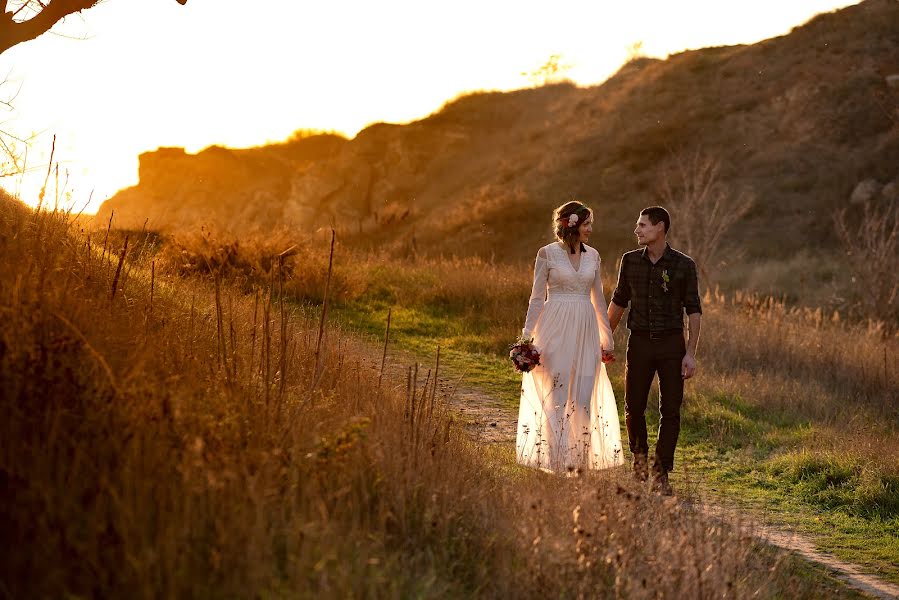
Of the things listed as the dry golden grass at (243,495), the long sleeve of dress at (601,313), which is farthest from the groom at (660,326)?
the dry golden grass at (243,495)

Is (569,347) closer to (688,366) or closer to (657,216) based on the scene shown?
(688,366)

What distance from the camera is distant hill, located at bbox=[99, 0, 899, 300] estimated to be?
1414 inches

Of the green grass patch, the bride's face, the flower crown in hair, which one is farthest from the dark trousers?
the flower crown in hair

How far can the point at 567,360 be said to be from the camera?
7.21 meters

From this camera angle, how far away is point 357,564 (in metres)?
3.21

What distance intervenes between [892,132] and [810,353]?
26.3m

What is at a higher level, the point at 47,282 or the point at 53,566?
the point at 47,282

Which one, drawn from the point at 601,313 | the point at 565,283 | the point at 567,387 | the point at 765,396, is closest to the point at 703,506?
the point at 567,387

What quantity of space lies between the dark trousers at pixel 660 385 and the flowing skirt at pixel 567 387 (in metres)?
0.29

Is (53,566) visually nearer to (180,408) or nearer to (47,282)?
(180,408)

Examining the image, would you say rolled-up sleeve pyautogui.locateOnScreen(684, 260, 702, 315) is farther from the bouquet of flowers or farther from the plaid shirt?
the bouquet of flowers

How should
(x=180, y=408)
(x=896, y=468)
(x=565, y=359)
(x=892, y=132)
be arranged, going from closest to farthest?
(x=180, y=408), (x=565, y=359), (x=896, y=468), (x=892, y=132)

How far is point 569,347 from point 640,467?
109 centimetres

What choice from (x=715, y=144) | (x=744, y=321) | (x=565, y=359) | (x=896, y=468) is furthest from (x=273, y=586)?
(x=715, y=144)
